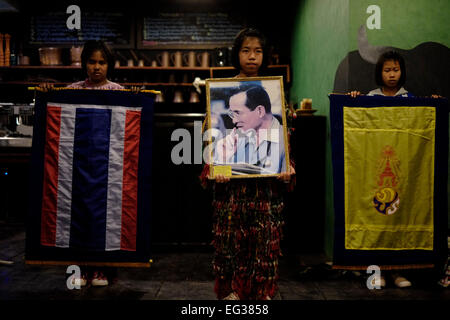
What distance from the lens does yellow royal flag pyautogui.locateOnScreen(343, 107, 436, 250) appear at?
90.7 inches

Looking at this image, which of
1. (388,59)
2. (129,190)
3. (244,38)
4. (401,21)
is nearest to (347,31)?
(401,21)

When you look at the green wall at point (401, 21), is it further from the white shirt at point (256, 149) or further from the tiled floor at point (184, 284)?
the tiled floor at point (184, 284)

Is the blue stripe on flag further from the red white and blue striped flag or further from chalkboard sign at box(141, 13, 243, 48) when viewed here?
chalkboard sign at box(141, 13, 243, 48)

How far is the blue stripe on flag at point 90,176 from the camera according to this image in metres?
2.22

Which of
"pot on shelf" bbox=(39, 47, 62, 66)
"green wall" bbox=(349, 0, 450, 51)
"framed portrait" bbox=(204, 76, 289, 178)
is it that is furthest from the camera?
"pot on shelf" bbox=(39, 47, 62, 66)

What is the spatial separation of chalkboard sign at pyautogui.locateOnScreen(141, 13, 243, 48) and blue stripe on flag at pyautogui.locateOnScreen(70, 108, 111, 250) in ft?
11.7

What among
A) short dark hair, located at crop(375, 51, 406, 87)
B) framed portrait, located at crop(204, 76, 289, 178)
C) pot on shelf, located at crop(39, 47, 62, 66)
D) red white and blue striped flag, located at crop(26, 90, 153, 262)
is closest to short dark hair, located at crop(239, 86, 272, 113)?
framed portrait, located at crop(204, 76, 289, 178)

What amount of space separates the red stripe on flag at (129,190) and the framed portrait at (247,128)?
24.1 inches

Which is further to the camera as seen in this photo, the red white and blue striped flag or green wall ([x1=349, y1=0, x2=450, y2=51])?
green wall ([x1=349, y1=0, x2=450, y2=51])

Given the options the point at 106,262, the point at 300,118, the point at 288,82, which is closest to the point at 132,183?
the point at 106,262

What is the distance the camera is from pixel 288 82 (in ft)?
17.4

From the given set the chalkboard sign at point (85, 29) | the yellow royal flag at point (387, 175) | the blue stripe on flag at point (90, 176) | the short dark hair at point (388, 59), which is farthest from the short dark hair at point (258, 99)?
the chalkboard sign at point (85, 29)
